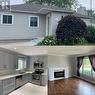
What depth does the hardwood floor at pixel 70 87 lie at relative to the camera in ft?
28.5

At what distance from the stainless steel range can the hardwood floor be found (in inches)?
80.7

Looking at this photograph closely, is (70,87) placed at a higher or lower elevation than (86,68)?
lower

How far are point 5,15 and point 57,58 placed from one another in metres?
4.76

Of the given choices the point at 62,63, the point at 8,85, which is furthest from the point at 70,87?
the point at 8,85

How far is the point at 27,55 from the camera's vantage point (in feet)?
18.7

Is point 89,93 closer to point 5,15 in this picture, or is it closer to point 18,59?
point 18,59

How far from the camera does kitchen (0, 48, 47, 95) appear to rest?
558 centimetres

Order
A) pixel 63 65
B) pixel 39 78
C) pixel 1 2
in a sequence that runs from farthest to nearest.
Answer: pixel 63 65 → pixel 39 78 → pixel 1 2

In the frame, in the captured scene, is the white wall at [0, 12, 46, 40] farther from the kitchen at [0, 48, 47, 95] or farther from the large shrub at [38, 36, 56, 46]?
the kitchen at [0, 48, 47, 95]

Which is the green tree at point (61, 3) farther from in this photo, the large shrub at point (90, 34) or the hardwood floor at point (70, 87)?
the hardwood floor at point (70, 87)

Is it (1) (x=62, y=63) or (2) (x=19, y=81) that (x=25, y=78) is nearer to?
(2) (x=19, y=81)

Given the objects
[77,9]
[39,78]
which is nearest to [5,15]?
[77,9]

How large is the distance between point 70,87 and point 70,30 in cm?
645

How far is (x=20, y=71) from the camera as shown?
234 inches
